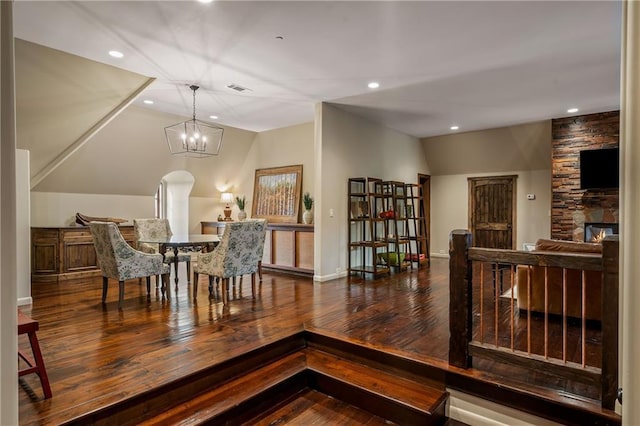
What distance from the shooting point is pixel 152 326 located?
3334mm

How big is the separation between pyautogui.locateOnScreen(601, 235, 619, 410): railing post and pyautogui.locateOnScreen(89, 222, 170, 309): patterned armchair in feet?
13.6

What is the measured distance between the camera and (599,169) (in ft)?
19.3

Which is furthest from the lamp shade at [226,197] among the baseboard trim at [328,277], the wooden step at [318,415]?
the wooden step at [318,415]

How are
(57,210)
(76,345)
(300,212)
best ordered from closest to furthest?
1. (76,345)
2. (57,210)
3. (300,212)

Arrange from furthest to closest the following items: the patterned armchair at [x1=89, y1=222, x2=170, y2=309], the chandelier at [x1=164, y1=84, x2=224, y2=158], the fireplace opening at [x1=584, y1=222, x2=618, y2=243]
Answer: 1. the fireplace opening at [x1=584, y1=222, x2=618, y2=243]
2. the chandelier at [x1=164, y1=84, x2=224, y2=158]
3. the patterned armchair at [x1=89, y1=222, x2=170, y2=309]

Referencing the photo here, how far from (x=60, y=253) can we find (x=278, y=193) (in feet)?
12.4

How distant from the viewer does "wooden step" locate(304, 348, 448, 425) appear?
7.71 feet

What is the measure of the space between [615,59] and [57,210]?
809cm

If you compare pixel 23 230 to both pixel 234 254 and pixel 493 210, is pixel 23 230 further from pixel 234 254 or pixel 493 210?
pixel 493 210

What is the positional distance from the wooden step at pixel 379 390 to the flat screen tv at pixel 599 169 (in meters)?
5.39

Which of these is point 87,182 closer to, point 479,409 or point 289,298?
point 289,298

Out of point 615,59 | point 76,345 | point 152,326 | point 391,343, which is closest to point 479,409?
point 391,343

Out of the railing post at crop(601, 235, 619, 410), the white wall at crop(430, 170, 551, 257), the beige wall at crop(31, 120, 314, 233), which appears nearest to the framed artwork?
the beige wall at crop(31, 120, 314, 233)

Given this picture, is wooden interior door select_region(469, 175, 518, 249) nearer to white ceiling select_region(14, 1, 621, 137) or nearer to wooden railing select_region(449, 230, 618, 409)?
white ceiling select_region(14, 1, 621, 137)
